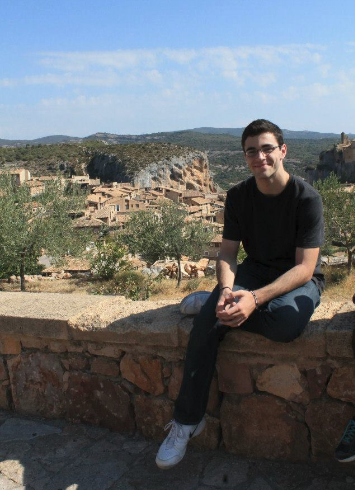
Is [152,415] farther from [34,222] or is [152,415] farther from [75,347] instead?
[34,222]

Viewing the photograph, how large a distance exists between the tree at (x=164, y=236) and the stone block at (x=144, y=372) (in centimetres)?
1673

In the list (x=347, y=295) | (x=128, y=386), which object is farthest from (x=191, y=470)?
(x=347, y=295)

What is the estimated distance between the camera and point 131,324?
8.86ft

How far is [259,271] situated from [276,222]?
31 centimetres

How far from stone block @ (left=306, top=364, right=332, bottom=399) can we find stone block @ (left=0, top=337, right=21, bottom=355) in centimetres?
181

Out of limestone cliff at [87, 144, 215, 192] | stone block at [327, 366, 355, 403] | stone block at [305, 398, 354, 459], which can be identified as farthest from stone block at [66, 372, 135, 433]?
limestone cliff at [87, 144, 215, 192]

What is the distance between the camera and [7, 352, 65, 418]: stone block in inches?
118

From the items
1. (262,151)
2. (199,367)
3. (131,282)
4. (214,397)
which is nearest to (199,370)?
(199,367)

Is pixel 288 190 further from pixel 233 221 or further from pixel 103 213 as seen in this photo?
pixel 103 213

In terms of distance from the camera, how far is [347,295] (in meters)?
12.7

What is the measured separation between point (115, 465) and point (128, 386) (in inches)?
17.1

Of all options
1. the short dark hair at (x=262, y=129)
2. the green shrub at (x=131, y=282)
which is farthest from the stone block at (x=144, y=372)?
the green shrub at (x=131, y=282)

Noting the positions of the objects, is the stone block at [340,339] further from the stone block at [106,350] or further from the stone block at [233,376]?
the stone block at [106,350]

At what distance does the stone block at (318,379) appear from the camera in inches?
92.2
